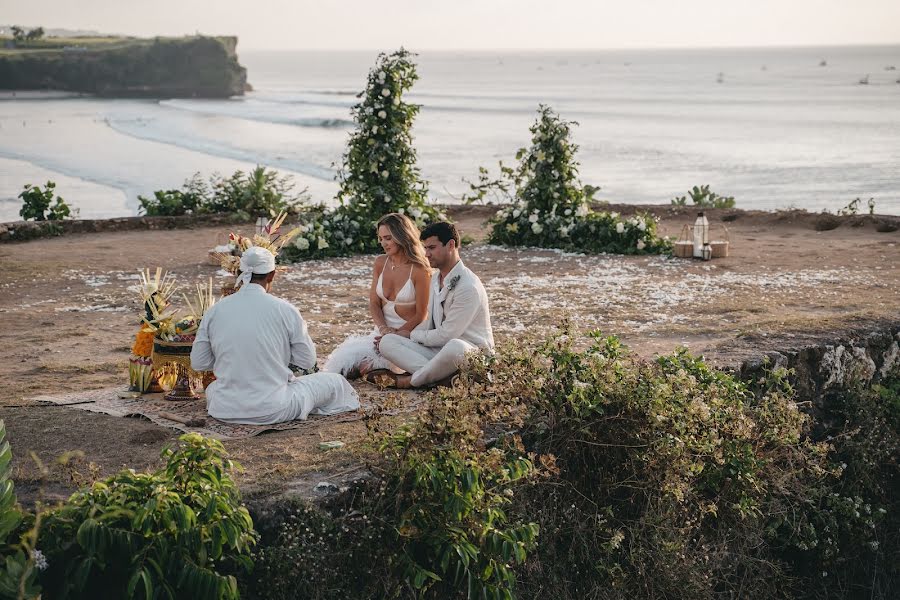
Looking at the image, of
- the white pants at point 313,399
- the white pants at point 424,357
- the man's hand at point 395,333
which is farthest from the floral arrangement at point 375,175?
the white pants at point 313,399

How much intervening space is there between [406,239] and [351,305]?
3.20m

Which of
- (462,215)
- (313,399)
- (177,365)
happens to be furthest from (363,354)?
(462,215)

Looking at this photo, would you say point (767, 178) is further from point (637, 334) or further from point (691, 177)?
point (637, 334)

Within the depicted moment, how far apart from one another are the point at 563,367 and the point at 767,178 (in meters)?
28.4

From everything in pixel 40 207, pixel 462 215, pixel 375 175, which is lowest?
pixel 40 207

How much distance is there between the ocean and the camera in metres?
29.6

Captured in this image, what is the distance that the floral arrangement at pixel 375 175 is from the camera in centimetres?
1348

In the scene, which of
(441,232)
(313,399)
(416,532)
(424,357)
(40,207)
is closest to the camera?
(416,532)

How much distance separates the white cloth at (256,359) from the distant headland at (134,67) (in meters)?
82.7

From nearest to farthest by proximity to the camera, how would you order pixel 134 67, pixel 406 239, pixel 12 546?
pixel 12 546, pixel 406 239, pixel 134 67

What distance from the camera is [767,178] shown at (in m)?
32.9

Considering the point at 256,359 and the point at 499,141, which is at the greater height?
the point at 499,141

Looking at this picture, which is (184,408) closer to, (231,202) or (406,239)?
(406,239)

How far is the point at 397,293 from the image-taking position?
24.8 feet
